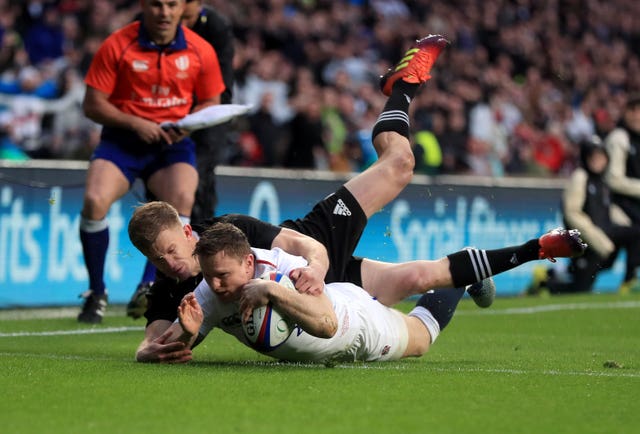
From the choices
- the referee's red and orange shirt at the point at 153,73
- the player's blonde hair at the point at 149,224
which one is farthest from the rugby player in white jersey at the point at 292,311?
the referee's red and orange shirt at the point at 153,73

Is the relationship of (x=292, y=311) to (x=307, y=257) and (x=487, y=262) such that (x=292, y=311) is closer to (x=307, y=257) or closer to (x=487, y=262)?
(x=307, y=257)

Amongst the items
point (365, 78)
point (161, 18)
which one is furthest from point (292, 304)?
point (365, 78)

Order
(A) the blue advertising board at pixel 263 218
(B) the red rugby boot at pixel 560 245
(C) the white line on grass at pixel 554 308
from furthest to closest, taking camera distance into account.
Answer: (C) the white line on grass at pixel 554 308 < (A) the blue advertising board at pixel 263 218 < (B) the red rugby boot at pixel 560 245

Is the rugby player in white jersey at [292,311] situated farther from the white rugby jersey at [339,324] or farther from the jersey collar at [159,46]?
the jersey collar at [159,46]

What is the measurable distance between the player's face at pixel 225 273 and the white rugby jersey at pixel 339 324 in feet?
0.51

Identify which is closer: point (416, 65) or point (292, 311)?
point (292, 311)

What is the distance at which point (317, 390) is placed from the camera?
5863 millimetres

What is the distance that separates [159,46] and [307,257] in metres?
3.40

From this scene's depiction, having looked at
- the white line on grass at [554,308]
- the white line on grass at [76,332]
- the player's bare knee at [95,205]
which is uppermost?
the player's bare knee at [95,205]

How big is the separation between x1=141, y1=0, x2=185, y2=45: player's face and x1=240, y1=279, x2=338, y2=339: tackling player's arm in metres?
3.63

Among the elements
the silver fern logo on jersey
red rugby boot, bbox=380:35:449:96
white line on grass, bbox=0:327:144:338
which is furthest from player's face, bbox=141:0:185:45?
the silver fern logo on jersey

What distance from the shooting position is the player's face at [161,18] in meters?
9.45

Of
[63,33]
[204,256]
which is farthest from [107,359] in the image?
[63,33]

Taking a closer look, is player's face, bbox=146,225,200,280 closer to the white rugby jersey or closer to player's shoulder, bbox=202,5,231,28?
the white rugby jersey
